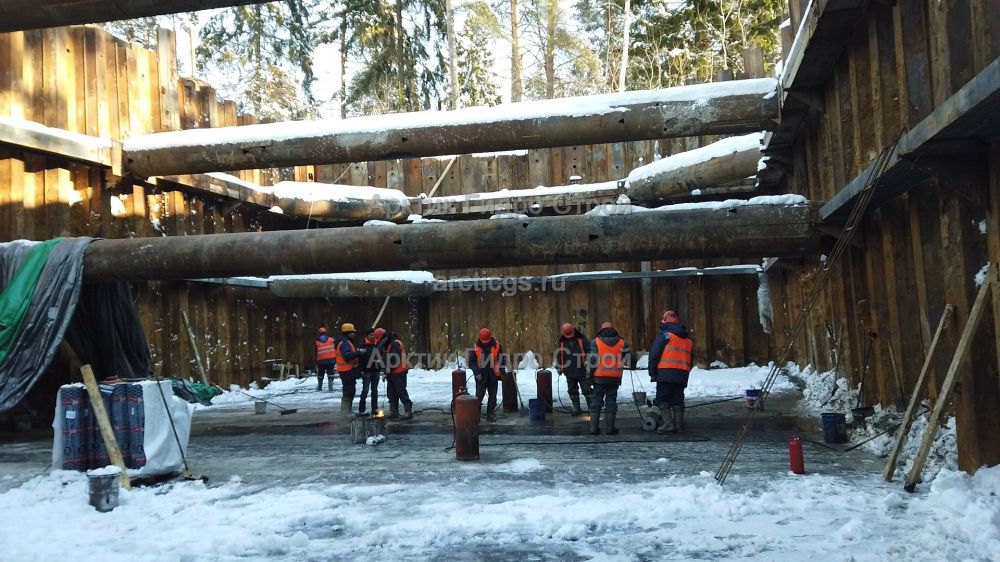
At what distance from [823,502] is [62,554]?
A: 6.37 m

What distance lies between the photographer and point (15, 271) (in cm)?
1175

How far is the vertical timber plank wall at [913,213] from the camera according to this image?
639cm

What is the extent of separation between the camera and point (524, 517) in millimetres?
6539

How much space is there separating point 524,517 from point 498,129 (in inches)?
308

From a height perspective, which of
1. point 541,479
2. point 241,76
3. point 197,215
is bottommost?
point 541,479

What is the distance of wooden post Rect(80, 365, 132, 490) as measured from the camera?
8327 millimetres

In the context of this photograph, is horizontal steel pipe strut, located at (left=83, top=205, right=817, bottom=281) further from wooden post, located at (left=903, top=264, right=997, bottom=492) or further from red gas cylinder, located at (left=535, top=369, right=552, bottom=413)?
wooden post, located at (left=903, top=264, right=997, bottom=492)

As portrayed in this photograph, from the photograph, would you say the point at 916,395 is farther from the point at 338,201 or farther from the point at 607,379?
the point at 338,201

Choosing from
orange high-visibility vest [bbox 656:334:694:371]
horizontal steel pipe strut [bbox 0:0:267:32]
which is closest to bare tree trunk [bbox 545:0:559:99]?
orange high-visibility vest [bbox 656:334:694:371]

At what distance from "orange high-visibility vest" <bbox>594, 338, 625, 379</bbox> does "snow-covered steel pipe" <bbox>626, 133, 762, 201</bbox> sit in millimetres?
6125

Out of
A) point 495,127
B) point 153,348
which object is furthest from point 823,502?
point 153,348

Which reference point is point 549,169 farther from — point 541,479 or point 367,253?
point 541,479

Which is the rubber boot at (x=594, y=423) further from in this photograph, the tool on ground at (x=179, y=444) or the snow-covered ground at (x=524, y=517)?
the tool on ground at (x=179, y=444)

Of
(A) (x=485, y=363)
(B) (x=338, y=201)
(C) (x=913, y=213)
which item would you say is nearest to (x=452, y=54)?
(B) (x=338, y=201)
